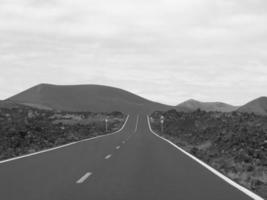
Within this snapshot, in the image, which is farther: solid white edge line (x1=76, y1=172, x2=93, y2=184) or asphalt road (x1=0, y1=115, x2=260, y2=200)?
solid white edge line (x1=76, y1=172, x2=93, y2=184)

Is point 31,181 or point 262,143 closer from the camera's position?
point 31,181

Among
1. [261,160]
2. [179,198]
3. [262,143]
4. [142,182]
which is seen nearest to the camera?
[179,198]

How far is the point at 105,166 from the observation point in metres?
17.0

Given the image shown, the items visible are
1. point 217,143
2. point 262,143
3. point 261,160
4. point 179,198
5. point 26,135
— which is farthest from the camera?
point 26,135

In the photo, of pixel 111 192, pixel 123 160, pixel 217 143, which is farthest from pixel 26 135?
pixel 111 192

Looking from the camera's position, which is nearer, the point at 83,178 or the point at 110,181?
the point at 110,181

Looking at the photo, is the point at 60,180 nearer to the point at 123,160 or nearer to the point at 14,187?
the point at 14,187

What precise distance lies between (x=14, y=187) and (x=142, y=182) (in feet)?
10.1

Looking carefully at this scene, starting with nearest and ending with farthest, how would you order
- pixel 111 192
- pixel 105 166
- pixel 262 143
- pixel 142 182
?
pixel 111 192, pixel 142 182, pixel 105 166, pixel 262 143

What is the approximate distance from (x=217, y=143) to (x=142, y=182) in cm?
1751

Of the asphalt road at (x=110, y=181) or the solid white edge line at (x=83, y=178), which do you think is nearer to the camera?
the asphalt road at (x=110, y=181)

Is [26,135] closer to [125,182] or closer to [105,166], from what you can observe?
[105,166]

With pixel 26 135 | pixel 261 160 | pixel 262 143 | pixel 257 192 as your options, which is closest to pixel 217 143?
pixel 262 143

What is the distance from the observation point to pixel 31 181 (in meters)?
12.9
